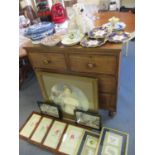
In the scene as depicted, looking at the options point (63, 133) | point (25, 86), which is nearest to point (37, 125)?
point (63, 133)

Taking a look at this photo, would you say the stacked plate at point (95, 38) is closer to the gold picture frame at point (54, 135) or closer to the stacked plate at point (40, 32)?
the stacked plate at point (40, 32)

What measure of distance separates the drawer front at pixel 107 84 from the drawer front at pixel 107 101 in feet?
0.18

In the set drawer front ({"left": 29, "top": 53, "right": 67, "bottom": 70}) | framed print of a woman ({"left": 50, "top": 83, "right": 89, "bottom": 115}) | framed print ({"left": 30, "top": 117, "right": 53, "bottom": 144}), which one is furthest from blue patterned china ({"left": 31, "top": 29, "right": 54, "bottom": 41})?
framed print ({"left": 30, "top": 117, "right": 53, "bottom": 144})

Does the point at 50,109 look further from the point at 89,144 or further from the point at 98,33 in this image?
the point at 98,33

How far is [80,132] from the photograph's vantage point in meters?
1.38

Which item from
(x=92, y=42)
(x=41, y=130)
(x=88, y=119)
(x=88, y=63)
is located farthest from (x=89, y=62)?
(x=41, y=130)

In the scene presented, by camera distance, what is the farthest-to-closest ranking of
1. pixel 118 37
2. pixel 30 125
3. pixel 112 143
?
1. pixel 30 125
2. pixel 112 143
3. pixel 118 37

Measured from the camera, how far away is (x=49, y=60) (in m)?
1.24

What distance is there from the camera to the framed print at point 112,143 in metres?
1.21

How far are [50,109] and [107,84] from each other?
64cm

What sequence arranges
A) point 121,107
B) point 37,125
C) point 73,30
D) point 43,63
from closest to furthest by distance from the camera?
point 73,30 < point 43,63 < point 37,125 < point 121,107

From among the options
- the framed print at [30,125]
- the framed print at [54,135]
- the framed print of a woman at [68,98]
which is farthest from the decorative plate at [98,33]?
the framed print at [30,125]
